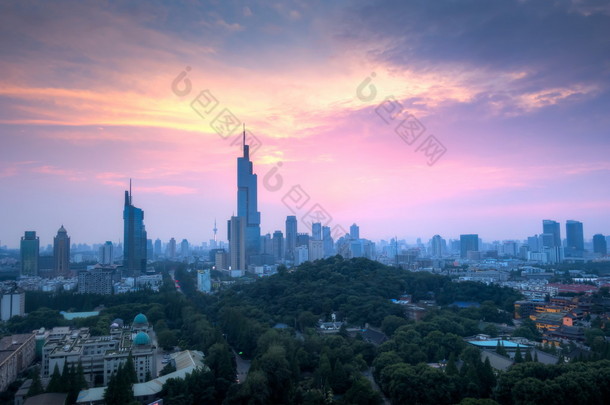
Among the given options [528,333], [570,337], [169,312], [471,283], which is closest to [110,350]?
[169,312]

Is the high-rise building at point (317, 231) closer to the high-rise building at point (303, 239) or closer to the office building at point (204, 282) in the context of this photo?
the high-rise building at point (303, 239)

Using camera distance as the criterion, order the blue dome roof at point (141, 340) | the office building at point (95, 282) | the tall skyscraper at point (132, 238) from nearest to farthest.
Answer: the blue dome roof at point (141, 340), the office building at point (95, 282), the tall skyscraper at point (132, 238)

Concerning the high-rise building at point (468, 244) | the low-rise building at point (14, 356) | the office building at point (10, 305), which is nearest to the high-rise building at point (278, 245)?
the high-rise building at point (468, 244)

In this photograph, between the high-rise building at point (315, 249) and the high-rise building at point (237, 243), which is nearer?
the high-rise building at point (315, 249)

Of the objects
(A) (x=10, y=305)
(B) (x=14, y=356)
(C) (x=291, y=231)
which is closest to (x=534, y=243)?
(C) (x=291, y=231)

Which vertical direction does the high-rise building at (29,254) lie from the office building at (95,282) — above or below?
above

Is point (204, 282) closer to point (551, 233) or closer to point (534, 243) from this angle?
point (551, 233)

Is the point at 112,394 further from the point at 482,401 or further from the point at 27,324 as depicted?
the point at 27,324

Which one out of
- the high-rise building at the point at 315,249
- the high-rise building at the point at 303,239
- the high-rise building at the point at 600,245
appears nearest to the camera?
the high-rise building at the point at 315,249
